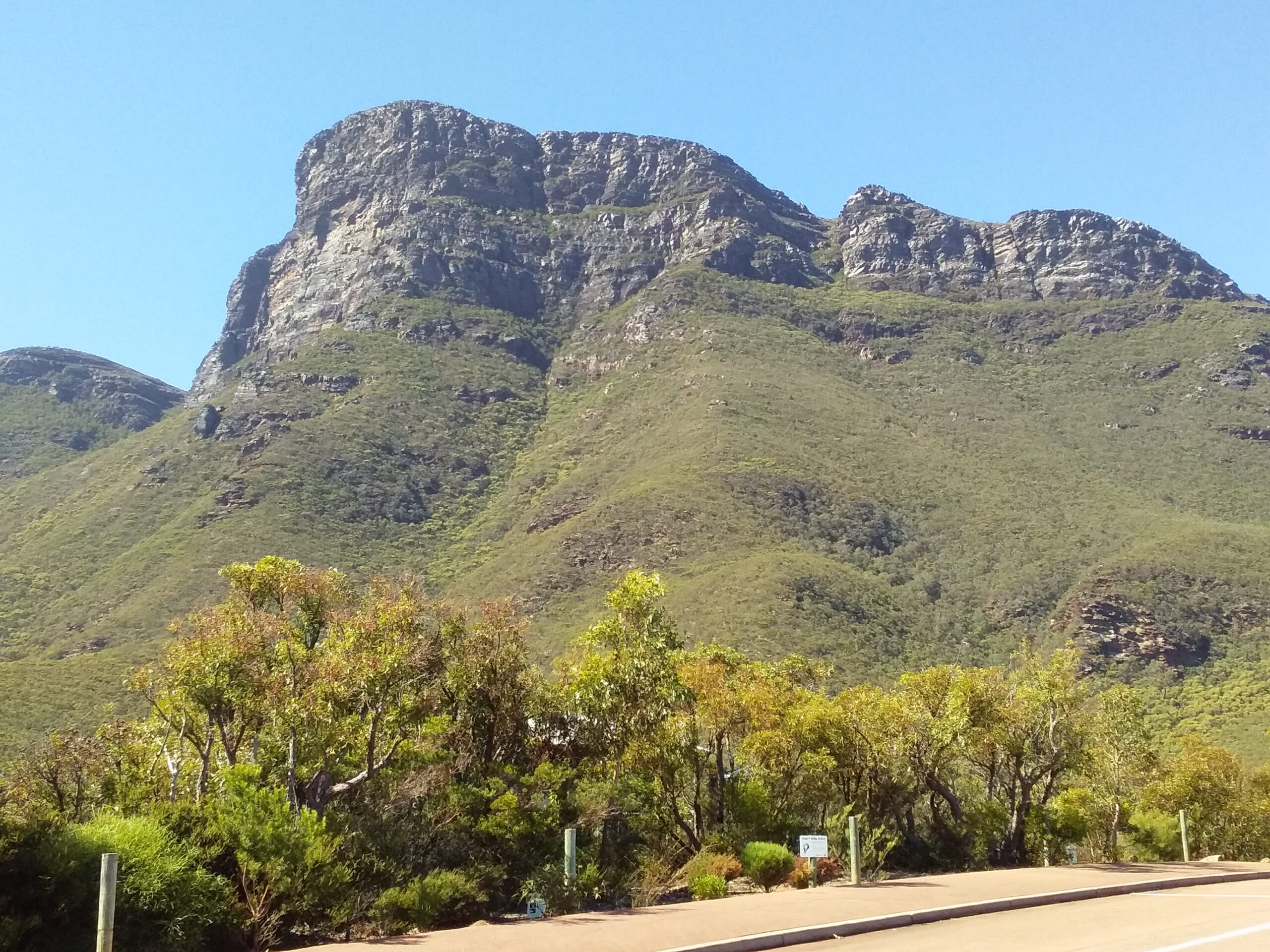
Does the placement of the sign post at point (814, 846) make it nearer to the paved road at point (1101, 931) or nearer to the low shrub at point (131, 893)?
the paved road at point (1101, 931)

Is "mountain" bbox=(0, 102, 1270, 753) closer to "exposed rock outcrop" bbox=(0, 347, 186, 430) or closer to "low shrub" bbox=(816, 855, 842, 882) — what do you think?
"exposed rock outcrop" bbox=(0, 347, 186, 430)

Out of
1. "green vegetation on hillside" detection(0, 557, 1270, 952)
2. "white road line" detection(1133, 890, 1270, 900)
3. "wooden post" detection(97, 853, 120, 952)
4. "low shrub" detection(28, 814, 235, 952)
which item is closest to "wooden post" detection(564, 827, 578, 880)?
"green vegetation on hillside" detection(0, 557, 1270, 952)

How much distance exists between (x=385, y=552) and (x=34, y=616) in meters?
24.8

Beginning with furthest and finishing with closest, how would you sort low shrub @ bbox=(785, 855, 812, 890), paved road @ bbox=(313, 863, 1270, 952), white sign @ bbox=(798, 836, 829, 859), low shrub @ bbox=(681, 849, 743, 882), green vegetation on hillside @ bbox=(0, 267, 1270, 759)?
green vegetation on hillside @ bbox=(0, 267, 1270, 759)
low shrub @ bbox=(785, 855, 812, 890)
low shrub @ bbox=(681, 849, 743, 882)
white sign @ bbox=(798, 836, 829, 859)
paved road @ bbox=(313, 863, 1270, 952)

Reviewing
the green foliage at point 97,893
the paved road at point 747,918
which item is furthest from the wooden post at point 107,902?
the paved road at point 747,918

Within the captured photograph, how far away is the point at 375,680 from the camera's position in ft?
43.0

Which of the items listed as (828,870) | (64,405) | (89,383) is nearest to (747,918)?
(828,870)

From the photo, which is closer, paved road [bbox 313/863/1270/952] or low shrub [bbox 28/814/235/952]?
low shrub [bbox 28/814/235/952]

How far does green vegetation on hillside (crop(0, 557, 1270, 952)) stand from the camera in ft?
34.1

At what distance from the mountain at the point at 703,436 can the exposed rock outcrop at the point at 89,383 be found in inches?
315

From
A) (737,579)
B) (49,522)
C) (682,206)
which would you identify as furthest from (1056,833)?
(682,206)

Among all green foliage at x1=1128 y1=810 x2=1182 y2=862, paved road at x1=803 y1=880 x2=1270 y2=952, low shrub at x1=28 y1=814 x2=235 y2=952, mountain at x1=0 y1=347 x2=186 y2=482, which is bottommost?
green foliage at x1=1128 y1=810 x2=1182 y2=862

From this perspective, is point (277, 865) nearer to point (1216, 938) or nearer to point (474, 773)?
point (474, 773)

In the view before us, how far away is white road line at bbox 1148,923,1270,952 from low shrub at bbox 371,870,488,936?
7885 millimetres
